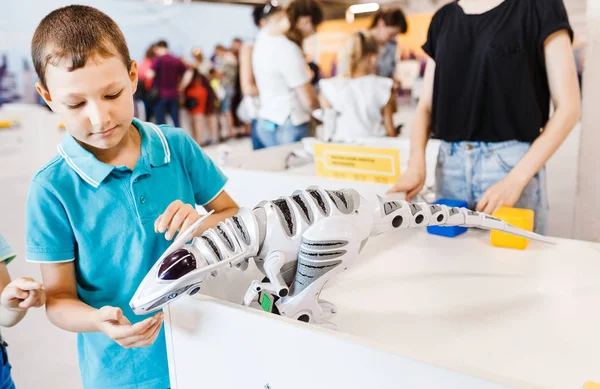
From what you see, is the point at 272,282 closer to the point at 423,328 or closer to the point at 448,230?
the point at 423,328

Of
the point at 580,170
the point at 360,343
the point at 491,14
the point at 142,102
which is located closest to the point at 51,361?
the point at 360,343

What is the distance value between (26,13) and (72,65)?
5.25 m

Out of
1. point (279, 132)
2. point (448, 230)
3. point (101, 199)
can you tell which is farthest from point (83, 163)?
point (279, 132)

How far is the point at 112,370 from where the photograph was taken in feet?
2.46

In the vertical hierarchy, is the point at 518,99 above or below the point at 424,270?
above

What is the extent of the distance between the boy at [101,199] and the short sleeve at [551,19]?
2.45ft

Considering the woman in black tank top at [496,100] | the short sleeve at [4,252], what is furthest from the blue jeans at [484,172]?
the short sleeve at [4,252]

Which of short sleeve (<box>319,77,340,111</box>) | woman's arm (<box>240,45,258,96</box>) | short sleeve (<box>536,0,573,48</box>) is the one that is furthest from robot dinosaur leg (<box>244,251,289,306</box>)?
woman's arm (<box>240,45,258,96</box>)

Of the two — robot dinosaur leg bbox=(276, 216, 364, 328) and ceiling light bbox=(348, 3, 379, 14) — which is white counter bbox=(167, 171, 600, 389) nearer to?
robot dinosaur leg bbox=(276, 216, 364, 328)

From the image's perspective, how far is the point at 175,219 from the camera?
65cm

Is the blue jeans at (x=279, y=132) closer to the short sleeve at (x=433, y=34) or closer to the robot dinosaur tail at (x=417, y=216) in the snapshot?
the short sleeve at (x=433, y=34)

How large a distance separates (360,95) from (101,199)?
188 cm

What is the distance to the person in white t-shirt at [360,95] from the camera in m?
2.43

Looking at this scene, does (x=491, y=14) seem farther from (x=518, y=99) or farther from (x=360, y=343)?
(x=360, y=343)
